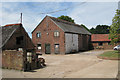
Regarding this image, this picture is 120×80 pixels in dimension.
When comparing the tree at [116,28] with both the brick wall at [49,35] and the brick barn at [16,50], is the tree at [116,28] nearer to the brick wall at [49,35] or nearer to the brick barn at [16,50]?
the brick wall at [49,35]

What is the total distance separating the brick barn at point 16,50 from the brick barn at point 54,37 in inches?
424

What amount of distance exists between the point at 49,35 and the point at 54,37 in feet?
5.51

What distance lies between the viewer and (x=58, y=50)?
28672 millimetres

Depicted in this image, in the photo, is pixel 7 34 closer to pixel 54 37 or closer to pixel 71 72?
pixel 71 72

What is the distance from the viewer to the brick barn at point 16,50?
12.1m

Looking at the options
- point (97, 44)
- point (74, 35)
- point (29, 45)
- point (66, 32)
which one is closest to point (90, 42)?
point (97, 44)

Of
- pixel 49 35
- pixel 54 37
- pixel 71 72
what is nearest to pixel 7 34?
pixel 71 72

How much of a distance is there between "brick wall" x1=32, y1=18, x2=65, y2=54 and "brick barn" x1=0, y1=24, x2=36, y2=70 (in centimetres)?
1063

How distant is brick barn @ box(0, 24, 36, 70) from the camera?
12125 mm

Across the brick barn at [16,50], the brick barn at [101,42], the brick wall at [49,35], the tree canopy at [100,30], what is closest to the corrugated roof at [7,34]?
the brick barn at [16,50]

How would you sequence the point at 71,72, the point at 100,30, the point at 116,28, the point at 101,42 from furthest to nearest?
the point at 100,30, the point at 101,42, the point at 116,28, the point at 71,72

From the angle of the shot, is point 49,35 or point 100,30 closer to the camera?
point 49,35

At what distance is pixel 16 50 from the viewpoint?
14.7 metres

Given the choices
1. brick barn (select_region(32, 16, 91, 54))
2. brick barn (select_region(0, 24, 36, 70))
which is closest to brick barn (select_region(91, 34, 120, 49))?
brick barn (select_region(32, 16, 91, 54))
